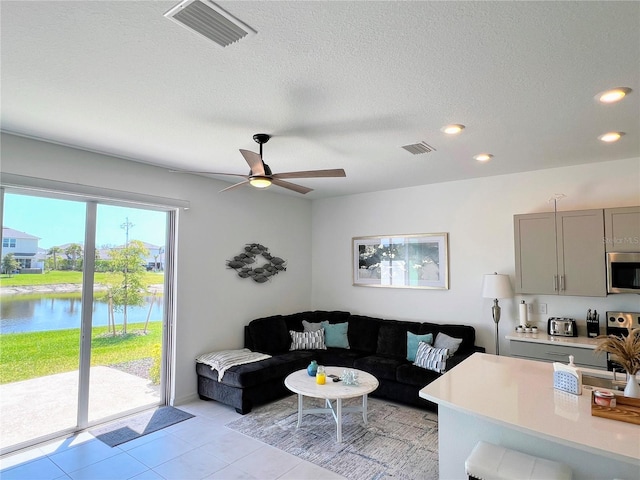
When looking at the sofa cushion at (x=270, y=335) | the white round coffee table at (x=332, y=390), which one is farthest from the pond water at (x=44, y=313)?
the white round coffee table at (x=332, y=390)

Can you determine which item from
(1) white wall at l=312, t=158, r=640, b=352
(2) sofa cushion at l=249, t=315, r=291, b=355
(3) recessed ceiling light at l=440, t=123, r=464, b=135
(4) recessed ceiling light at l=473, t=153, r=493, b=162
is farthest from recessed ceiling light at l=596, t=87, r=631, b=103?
(2) sofa cushion at l=249, t=315, r=291, b=355

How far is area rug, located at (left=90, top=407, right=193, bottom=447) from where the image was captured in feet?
11.4

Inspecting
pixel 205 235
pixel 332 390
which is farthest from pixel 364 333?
pixel 205 235

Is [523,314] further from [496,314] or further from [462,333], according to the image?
[462,333]

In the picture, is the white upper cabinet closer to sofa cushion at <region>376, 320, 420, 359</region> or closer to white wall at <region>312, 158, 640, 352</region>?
white wall at <region>312, 158, 640, 352</region>

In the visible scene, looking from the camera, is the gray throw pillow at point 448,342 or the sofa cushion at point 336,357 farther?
the sofa cushion at point 336,357

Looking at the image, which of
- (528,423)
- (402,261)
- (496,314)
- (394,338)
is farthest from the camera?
(402,261)

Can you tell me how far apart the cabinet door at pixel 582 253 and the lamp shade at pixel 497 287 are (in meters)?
0.53

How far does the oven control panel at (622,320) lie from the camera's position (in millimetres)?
3529

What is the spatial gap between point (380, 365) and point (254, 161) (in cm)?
299

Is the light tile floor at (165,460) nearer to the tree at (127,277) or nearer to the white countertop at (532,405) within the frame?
A: the tree at (127,277)

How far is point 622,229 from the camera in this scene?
351cm

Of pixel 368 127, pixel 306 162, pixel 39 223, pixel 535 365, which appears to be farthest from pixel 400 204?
pixel 39 223

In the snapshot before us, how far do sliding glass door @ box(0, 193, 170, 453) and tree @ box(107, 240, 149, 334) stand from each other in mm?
11
